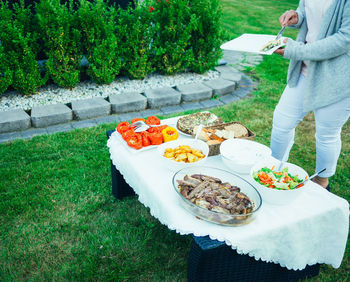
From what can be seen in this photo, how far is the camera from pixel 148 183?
1983 mm

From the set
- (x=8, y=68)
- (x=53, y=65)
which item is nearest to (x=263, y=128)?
(x=53, y=65)

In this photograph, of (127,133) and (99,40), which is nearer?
(127,133)

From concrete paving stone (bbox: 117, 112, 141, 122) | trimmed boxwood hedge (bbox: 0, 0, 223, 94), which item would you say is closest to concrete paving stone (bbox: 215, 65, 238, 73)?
trimmed boxwood hedge (bbox: 0, 0, 223, 94)

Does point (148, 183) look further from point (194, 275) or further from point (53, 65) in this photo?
point (53, 65)

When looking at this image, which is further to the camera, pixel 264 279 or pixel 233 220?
pixel 264 279

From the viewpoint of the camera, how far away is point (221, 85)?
5277mm

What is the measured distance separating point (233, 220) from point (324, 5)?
1.66 meters

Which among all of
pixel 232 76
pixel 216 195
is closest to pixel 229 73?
pixel 232 76

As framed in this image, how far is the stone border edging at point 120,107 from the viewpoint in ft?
13.3

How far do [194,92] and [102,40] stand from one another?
1577 millimetres

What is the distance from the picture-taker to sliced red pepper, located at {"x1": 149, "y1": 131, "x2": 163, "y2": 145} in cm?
231

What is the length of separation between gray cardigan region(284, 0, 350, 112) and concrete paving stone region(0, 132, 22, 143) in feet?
10.6

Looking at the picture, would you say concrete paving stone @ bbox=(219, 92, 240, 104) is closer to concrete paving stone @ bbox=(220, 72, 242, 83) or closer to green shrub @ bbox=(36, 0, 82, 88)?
concrete paving stone @ bbox=(220, 72, 242, 83)

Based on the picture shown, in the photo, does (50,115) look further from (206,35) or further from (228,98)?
(206,35)
